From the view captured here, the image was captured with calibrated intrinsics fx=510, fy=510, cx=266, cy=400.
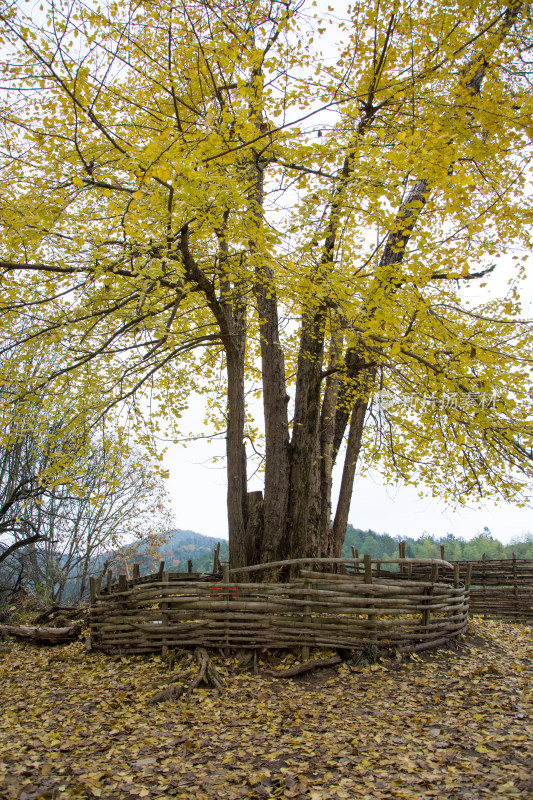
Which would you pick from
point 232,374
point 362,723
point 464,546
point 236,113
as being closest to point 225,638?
point 362,723

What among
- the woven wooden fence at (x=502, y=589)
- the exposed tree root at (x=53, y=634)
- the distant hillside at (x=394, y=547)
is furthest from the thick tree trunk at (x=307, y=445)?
the distant hillside at (x=394, y=547)

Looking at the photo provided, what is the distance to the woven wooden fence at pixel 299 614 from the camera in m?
5.42

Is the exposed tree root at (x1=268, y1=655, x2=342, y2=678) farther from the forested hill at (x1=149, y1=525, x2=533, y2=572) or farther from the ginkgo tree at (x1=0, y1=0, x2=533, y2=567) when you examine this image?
the forested hill at (x1=149, y1=525, x2=533, y2=572)

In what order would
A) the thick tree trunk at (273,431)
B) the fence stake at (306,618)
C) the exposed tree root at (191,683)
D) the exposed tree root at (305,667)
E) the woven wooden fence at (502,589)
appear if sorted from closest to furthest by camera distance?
the exposed tree root at (191,683), the exposed tree root at (305,667), the fence stake at (306,618), the thick tree trunk at (273,431), the woven wooden fence at (502,589)

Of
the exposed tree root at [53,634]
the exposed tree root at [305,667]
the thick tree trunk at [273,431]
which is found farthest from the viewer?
the exposed tree root at [53,634]

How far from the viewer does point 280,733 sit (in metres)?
3.84

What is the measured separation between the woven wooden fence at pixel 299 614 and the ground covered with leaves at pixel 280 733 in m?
0.26

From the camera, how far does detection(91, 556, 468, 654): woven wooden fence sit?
5.42 metres

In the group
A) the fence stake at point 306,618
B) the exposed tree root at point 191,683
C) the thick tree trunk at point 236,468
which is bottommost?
the exposed tree root at point 191,683

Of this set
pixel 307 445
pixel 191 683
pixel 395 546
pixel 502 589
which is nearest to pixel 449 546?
pixel 395 546

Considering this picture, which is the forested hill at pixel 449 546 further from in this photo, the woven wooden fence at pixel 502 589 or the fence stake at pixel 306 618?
the fence stake at pixel 306 618

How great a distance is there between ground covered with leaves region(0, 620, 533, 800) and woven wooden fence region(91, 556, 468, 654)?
0.26 meters

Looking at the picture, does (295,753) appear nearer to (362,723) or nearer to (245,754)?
(245,754)

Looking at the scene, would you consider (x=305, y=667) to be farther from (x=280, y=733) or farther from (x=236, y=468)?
(x=236, y=468)
